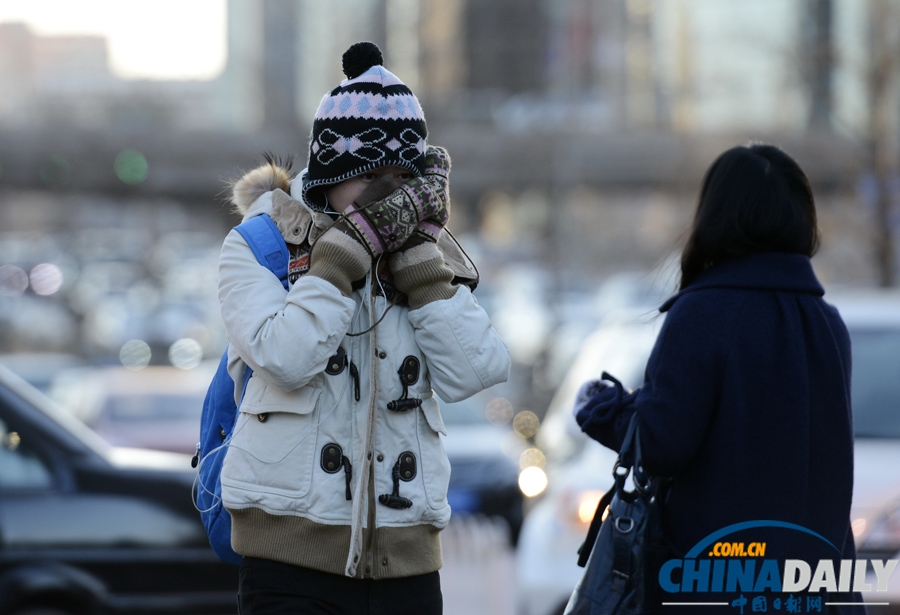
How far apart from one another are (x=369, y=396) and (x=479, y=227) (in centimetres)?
7243

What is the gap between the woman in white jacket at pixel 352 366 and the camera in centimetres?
239

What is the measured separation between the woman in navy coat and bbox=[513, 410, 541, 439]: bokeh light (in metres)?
11.3

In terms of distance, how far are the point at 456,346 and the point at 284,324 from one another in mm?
415

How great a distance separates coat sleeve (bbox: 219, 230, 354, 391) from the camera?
2.35 m

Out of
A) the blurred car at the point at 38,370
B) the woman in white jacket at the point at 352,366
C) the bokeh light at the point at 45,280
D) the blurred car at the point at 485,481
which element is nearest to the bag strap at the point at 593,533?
the woman in white jacket at the point at 352,366

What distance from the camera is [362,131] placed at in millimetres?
2516

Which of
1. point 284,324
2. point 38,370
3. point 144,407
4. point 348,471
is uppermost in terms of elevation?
point 284,324

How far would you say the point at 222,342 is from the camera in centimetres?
1944

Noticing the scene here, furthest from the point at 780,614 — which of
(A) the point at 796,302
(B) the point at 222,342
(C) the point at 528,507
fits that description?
(B) the point at 222,342

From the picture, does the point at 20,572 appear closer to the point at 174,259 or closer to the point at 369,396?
the point at 369,396

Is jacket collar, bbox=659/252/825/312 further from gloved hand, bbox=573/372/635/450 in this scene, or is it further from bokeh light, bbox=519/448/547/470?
bokeh light, bbox=519/448/547/470

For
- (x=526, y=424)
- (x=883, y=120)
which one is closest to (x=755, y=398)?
(x=883, y=120)

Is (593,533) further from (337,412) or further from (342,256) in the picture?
(342,256)

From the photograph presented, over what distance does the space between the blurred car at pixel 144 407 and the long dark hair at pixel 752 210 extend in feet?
21.7
